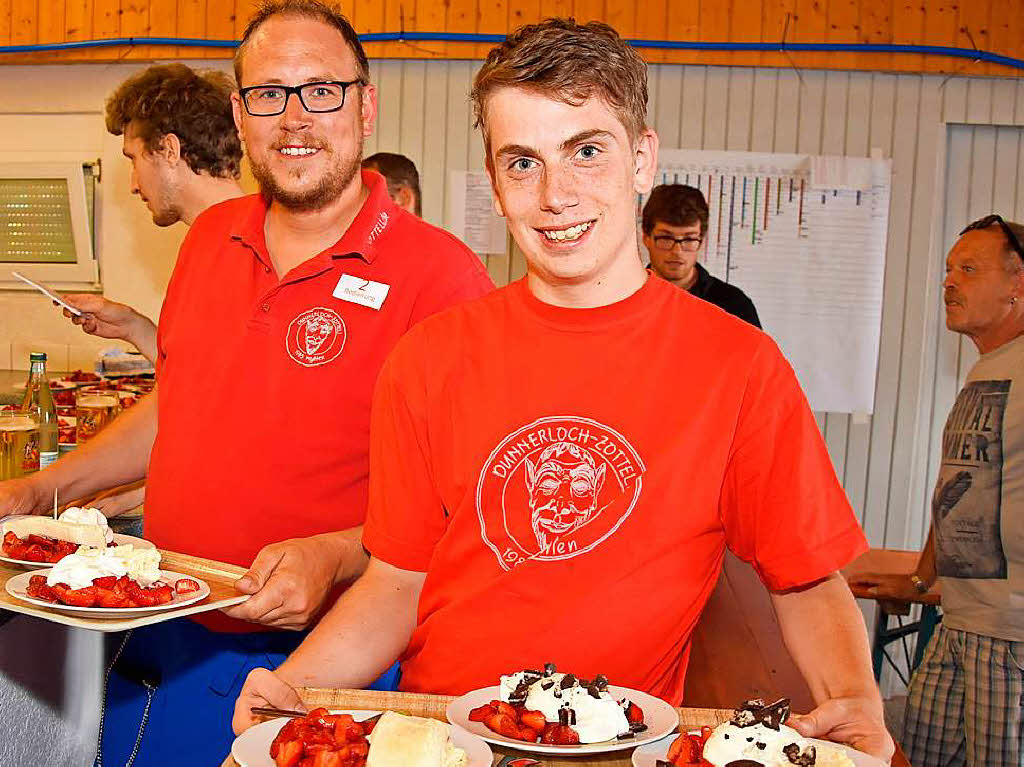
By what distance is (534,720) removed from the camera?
121cm

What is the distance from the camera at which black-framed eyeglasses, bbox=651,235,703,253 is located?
177 inches

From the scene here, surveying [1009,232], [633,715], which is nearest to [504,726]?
[633,715]

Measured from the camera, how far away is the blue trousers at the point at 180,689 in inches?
84.5

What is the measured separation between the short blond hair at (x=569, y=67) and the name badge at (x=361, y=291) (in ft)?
2.09

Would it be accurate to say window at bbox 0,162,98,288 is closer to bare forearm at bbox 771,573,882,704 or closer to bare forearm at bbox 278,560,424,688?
bare forearm at bbox 278,560,424,688

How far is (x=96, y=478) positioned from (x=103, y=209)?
3.72 m

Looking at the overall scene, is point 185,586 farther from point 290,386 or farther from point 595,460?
point 595,460

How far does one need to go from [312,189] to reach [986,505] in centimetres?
218

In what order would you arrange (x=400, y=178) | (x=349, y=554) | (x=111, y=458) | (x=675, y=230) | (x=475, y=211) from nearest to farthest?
(x=349, y=554) < (x=111, y=458) < (x=400, y=178) < (x=675, y=230) < (x=475, y=211)

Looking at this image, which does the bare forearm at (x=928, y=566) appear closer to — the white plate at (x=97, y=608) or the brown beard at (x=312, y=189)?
the brown beard at (x=312, y=189)

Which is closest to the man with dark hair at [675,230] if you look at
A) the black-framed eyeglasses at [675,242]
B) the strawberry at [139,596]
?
the black-framed eyeglasses at [675,242]

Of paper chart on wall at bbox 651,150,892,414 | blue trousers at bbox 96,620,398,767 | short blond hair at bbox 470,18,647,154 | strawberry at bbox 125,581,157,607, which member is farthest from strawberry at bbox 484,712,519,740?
paper chart on wall at bbox 651,150,892,414

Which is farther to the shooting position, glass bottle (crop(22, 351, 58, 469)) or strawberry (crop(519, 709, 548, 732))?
glass bottle (crop(22, 351, 58, 469))

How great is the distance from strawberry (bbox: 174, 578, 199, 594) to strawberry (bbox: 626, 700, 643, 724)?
74cm
